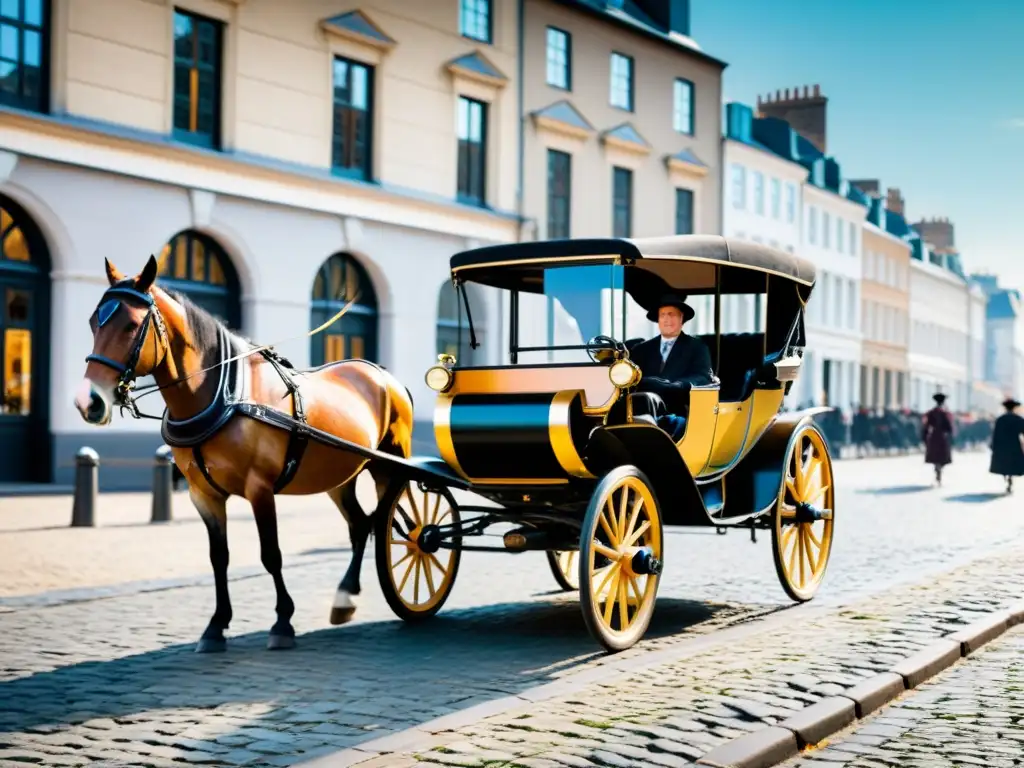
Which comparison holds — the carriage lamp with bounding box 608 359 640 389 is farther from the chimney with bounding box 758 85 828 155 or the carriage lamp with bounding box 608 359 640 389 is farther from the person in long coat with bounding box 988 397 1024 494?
the chimney with bounding box 758 85 828 155

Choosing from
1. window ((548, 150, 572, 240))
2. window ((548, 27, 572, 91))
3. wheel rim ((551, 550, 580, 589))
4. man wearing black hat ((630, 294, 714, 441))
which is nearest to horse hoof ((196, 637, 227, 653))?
man wearing black hat ((630, 294, 714, 441))

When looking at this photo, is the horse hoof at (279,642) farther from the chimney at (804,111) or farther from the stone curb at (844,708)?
the chimney at (804,111)

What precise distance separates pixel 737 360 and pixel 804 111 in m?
47.2

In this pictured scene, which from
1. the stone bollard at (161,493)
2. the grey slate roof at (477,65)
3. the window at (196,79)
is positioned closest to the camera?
the stone bollard at (161,493)

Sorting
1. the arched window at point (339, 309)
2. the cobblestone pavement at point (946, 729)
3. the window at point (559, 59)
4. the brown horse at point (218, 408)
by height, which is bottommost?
the cobblestone pavement at point (946, 729)

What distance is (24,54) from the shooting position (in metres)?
19.3

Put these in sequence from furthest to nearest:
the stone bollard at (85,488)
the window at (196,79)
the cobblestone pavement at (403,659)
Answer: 1. the window at (196,79)
2. the stone bollard at (85,488)
3. the cobblestone pavement at (403,659)

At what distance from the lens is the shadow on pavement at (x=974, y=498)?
68.5 feet

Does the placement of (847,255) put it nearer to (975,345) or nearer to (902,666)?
(975,345)

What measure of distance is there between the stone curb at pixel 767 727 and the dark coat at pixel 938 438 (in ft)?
60.5

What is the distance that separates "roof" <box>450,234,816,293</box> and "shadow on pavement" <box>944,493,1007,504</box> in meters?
13.1

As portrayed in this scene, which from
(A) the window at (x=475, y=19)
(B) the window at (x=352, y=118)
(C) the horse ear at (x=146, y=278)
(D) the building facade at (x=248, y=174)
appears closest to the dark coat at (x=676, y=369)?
(C) the horse ear at (x=146, y=278)

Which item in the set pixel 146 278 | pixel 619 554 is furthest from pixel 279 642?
pixel 146 278

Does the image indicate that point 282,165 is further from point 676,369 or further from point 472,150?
point 676,369
